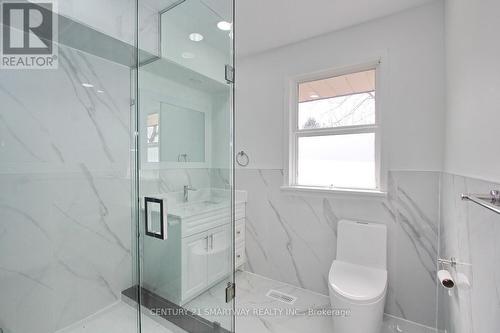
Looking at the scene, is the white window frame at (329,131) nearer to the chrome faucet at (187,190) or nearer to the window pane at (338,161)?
the window pane at (338,161)

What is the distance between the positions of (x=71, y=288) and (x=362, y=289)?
2.17 m

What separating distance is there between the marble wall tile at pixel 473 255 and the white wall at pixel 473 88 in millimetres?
96

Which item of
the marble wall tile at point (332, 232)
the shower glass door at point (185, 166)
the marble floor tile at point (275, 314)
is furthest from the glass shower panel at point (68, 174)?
the marble wall tile at point (332, 232)

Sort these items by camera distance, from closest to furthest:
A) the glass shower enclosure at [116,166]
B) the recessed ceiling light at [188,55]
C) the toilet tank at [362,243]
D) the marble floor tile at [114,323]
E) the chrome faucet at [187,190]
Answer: the glass shower enclosure at [116,166] → the marble floor tile at [114,323] → the toilet tank at [362,243] → the recessed ceiling light at [188,55] → the chrome faucet at [187,190]

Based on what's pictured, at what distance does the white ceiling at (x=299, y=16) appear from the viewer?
1821 millimetres

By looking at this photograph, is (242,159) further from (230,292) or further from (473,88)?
(473,88)

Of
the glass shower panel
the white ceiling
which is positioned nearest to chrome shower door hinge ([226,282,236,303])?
the glass shower panel

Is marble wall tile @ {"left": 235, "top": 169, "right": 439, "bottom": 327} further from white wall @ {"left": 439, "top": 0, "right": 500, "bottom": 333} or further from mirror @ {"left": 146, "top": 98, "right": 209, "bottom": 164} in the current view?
mirror @ {"left": 146, "top": 98, "right": 209, "bottom": 164}

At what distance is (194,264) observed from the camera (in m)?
1.98

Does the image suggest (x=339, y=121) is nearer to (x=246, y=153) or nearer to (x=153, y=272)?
(x=246, y=153)

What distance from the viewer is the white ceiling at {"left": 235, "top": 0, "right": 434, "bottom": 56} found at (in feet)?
5.98

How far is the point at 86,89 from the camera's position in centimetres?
186

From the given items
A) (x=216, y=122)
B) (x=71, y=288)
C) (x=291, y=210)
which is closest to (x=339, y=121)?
(x=291, y=210)

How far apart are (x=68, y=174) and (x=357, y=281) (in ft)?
7.65
